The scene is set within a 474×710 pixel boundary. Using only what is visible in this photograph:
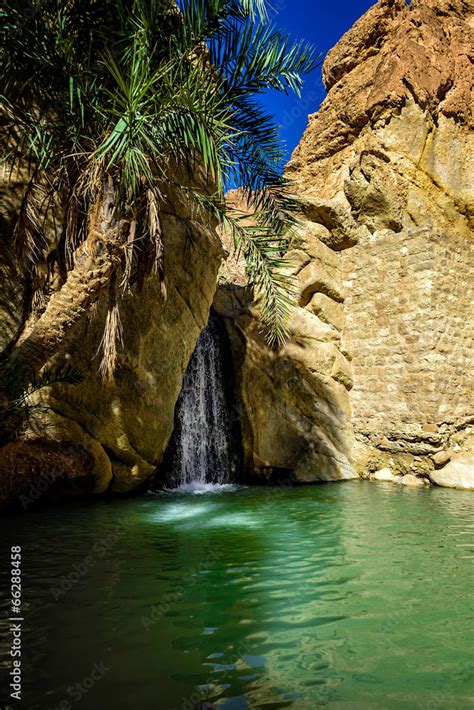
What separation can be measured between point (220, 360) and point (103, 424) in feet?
14.8

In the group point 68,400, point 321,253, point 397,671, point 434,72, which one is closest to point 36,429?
point 68,400

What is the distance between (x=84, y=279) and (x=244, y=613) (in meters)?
4.05

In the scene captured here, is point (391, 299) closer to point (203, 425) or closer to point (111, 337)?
point (203, 425)

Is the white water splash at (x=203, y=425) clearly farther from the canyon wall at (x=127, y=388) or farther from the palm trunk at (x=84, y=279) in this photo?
the palm trunk at (x=84, y=279)

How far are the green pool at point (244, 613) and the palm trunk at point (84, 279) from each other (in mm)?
2175

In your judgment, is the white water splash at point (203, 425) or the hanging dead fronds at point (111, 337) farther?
the white water splash at point (203, 425)

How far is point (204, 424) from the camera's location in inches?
452

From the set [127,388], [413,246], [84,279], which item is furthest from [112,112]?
[413,246]

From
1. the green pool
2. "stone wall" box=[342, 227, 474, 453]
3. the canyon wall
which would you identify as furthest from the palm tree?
"stone wall" box=[342, 227, 474, 453]

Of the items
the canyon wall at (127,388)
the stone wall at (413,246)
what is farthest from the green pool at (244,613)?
the stone wall at (413,246)

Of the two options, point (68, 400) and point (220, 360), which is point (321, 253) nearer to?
point (220, 360)

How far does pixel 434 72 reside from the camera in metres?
11.3

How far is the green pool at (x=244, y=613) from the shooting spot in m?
2.27

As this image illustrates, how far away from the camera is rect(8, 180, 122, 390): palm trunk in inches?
225
